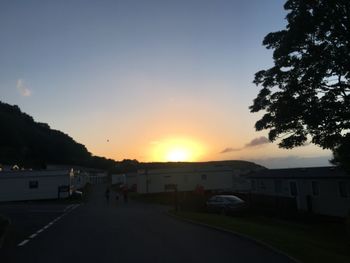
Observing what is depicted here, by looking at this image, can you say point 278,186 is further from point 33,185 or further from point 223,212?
point 33,185

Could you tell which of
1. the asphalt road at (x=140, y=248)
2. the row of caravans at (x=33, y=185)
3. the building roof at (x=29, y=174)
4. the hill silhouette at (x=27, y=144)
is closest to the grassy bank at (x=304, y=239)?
the asphalt road at (x=140, y=248)

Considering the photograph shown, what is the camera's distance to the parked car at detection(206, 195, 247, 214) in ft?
94.2

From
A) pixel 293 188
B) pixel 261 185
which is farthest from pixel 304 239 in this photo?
pixel 261 185

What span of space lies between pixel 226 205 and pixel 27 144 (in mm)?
103506

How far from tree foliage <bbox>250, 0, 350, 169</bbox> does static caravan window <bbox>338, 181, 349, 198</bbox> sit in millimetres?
8764

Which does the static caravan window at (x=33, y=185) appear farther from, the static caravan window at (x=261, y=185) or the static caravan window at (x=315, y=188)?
the static caravan window at (x=315, y=188)

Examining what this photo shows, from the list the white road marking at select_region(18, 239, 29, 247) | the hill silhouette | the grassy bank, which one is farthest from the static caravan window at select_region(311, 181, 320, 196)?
the hill silhouette

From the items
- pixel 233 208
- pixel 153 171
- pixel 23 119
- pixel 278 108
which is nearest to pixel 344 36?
pixel 278 108

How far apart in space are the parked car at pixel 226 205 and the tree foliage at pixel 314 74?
8.69 metres

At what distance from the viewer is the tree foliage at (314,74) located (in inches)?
766

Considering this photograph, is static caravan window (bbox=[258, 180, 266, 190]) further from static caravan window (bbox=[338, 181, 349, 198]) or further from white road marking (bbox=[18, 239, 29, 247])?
white road marking (bbox=[18, 239, 29, 247])

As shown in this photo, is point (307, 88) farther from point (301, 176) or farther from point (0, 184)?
point (0, 184)

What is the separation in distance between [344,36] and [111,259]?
1504cm

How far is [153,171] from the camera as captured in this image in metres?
60.4
